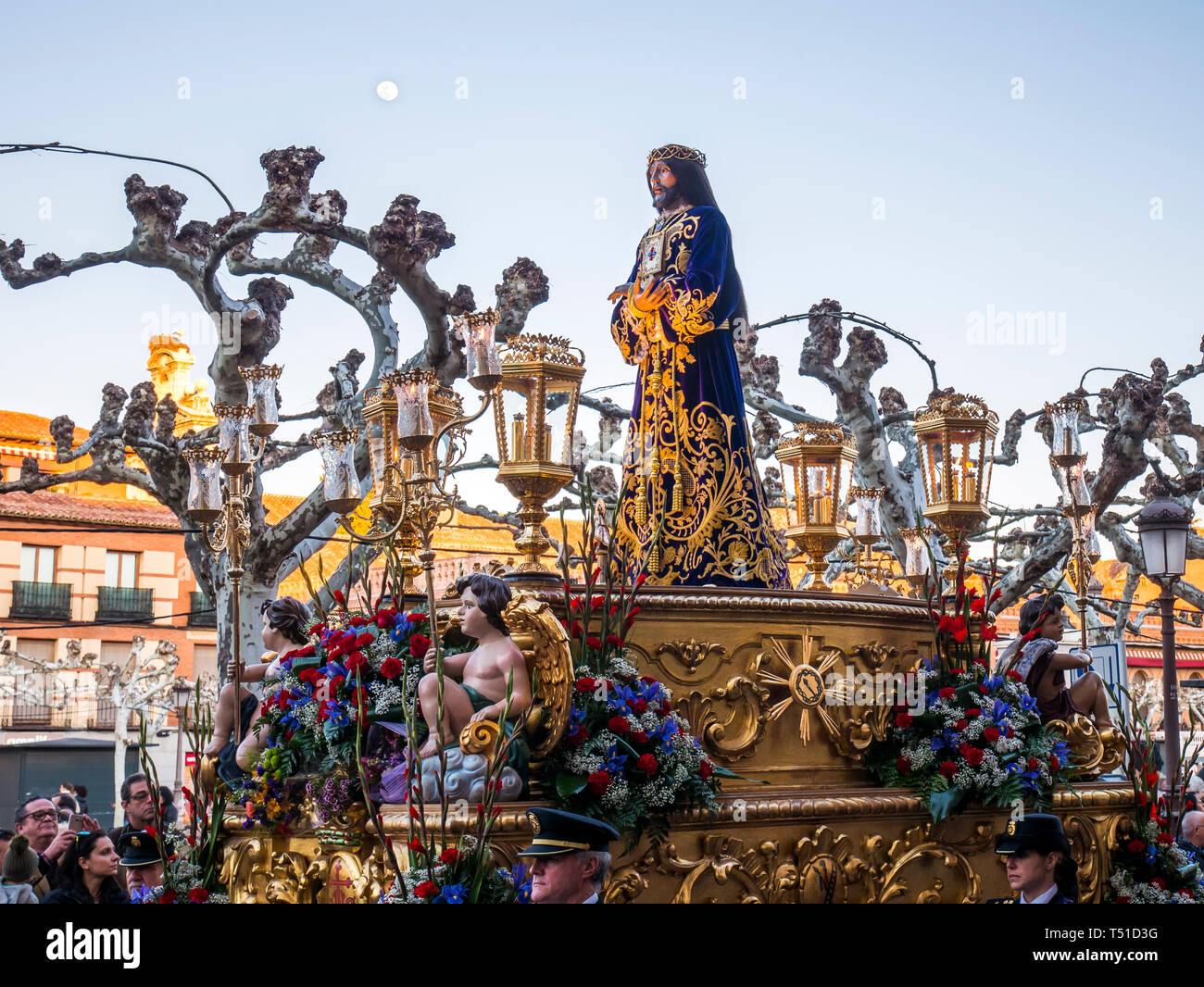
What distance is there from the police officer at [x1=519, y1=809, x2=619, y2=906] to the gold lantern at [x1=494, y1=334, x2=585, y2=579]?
266cm

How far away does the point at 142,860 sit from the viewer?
6.57 meters

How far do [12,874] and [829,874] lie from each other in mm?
3836

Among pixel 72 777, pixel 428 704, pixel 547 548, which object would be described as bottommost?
pixel 72 777

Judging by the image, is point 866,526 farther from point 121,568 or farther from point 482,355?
point 121,568

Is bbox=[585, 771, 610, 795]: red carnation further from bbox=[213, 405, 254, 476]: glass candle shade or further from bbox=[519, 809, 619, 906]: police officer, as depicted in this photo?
bbox=[213, 405, 254, 476]: glass candle shade

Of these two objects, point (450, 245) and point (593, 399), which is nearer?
point (450, 245)

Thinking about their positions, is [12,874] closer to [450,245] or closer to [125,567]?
[450,245]

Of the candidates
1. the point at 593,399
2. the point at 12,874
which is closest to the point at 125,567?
the point at 593,399

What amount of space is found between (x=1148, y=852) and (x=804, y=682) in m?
2.24

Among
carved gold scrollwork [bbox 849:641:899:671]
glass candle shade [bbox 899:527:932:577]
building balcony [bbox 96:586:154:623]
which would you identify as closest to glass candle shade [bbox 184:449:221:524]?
carved gold scrollwork [bbox 849:641:899:671]

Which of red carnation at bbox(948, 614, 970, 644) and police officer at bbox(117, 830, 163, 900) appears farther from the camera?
red carnation at bbox(948, 614, 970, 644)

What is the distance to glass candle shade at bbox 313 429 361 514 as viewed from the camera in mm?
7480

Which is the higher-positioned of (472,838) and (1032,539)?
(1032,539)

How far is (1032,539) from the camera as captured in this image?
1700 centimetres
